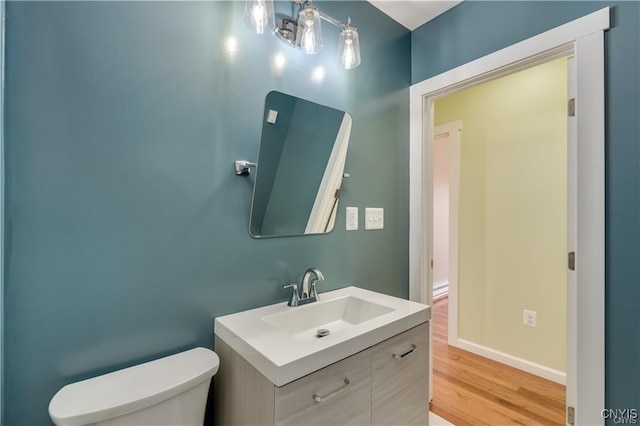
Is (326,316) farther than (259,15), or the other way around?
(326,316)

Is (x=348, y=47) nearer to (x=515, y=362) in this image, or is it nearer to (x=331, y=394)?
(x=331, y=394)

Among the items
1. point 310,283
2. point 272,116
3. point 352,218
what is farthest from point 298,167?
point 310,283

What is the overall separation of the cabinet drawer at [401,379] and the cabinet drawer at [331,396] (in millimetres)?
51

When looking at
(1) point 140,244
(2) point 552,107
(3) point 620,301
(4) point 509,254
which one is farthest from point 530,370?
(1) point 140,244

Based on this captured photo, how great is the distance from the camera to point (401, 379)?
115cm

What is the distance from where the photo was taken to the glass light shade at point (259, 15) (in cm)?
113

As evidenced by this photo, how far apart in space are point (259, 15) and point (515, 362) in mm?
2921

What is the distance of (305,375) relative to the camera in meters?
0.83

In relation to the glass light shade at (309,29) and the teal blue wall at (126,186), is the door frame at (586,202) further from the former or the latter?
the teal blue wall at (126,186)

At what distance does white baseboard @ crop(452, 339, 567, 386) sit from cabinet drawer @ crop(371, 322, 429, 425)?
4.94 ft

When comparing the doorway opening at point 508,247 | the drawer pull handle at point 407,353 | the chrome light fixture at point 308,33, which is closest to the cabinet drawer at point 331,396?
the drawer pull handle at point 407,353

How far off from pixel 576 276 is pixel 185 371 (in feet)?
5.30

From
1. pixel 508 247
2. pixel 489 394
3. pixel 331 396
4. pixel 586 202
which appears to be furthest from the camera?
pixel 508 247

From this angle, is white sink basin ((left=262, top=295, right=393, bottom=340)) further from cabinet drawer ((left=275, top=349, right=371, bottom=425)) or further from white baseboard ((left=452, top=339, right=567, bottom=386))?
white baseboard ((left=452, top=339, right=567, bottom=386))
